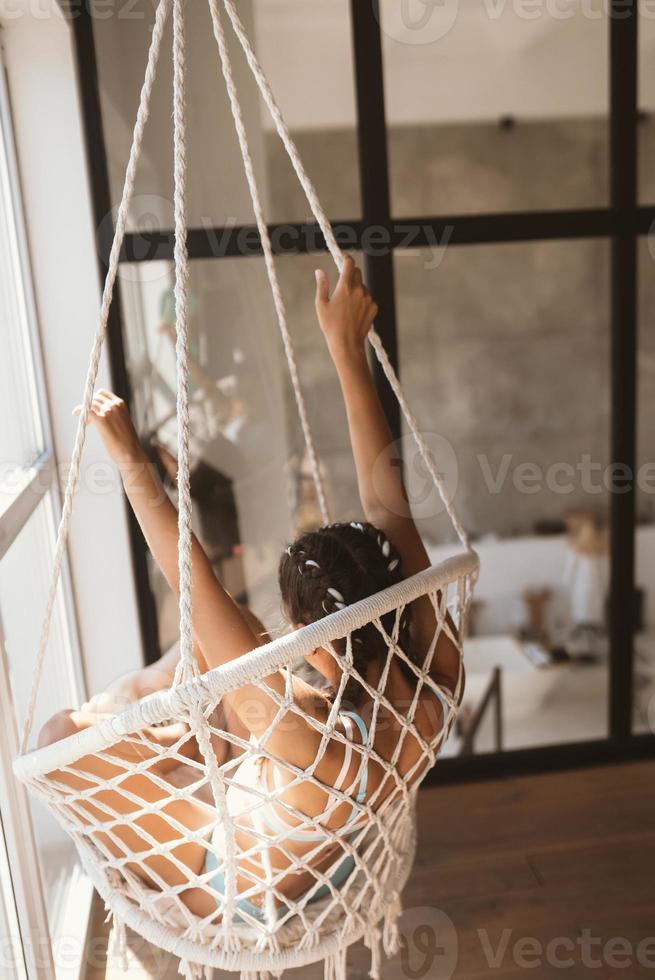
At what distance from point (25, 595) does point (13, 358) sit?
1.39 feet

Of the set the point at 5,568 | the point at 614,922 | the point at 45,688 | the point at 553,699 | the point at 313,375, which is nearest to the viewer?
the point at 5,568

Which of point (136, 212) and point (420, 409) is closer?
point (136, 212)

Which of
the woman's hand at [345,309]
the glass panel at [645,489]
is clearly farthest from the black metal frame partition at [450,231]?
the glass panel at [645,489]

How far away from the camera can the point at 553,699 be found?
11.4ft

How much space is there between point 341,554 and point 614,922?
2.99 ft

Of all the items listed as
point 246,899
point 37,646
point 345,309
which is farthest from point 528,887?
point 345,309

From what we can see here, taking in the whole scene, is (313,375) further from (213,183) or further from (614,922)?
(614,922)

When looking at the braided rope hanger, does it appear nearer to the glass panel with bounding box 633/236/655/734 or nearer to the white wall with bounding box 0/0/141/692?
the white wall with bounding box 0/0/141/692

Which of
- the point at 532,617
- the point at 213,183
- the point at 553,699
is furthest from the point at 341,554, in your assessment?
the point at 532,617

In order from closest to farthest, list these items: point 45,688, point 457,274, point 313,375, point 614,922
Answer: point 614,922
point 45,688
point 313,375
point 457,274

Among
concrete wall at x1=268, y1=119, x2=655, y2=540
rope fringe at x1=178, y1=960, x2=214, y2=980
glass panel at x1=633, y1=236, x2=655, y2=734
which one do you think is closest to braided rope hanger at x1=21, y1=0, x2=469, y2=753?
rope fringe at x1=178, y1=960, x2=214, y2=980

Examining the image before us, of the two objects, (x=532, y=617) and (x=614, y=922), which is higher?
(x=614, y=922)

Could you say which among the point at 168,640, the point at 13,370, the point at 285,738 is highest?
the point at 13,370

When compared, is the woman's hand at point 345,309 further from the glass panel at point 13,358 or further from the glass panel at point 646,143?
Result: the glass panel at point 646,143
